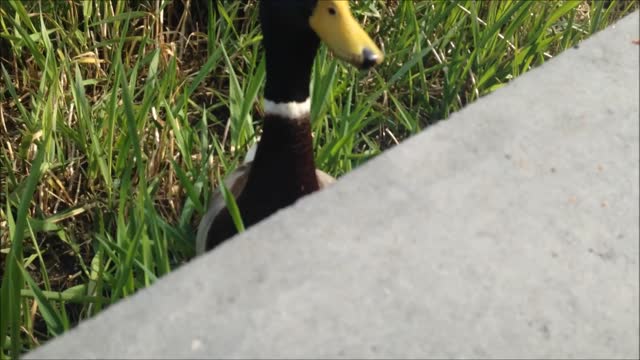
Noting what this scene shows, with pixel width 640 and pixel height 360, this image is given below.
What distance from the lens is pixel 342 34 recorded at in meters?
1.08

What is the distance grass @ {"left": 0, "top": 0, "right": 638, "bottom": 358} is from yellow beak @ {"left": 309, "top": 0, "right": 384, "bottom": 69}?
0.30m

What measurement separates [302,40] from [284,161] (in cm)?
16

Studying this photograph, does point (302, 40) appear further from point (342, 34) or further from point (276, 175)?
point (276, 175)

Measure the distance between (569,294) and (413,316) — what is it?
0.49ft

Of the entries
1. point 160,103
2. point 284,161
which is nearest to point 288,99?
point 284,161

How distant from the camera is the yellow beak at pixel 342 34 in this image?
107cm

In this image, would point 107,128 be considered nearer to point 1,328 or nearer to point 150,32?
point 150,32

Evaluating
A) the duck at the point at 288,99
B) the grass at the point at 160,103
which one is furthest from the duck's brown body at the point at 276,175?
the grass at the point at 160,103

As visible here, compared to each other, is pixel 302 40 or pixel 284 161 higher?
pixel 302 40

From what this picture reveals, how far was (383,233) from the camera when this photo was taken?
92 centimetres

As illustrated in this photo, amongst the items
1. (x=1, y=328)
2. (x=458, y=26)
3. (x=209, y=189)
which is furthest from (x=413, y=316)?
(x=458, y=26)

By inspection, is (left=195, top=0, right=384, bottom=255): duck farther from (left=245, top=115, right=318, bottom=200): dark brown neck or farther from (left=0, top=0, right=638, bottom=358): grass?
(left=0, top=0, right=638, bottom=358): grass

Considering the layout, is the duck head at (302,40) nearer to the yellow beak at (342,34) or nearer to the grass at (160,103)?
the yellow beak at (342,34)

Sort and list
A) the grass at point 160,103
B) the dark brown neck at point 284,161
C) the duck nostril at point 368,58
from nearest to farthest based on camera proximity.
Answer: the duck nostril at point 368,58
the dark brown neck at point 284,161
the grass at point 160,103
